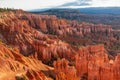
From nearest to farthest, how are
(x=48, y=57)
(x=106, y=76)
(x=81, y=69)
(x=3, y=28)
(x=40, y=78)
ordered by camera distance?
1. (x=40, y=78)
2. (x=106, y=76)
3. (x=81, y=69)
4. (x=48, y=57)
5. (x=3, y=28)

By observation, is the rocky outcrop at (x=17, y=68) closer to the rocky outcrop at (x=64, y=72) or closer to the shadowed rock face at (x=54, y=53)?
the shadowed rock face at (x=54, y=53)

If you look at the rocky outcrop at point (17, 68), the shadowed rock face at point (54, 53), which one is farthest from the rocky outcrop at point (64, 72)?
the rocky outcrop at point (17, 68)

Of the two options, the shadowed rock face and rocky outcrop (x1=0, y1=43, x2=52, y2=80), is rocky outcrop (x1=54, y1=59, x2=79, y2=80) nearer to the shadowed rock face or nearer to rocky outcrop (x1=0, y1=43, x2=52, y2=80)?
the shadowed rock face

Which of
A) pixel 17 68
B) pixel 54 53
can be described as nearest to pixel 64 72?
pixel 17 68

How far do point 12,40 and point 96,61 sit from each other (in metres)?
35.5

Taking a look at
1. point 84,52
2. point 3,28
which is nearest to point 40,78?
point 84,52

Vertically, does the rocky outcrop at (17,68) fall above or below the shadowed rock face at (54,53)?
above

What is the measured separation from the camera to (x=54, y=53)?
96.5 m

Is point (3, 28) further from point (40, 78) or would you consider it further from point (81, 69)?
point (40, 78)

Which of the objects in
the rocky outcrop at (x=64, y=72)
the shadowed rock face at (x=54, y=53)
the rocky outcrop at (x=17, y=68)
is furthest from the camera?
the shadowed rock face at (x=54, y=53)

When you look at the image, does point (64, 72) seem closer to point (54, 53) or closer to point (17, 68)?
point (17, 68)

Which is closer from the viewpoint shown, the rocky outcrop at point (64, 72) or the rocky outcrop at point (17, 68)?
the rocky outcrop at point (17, 68)

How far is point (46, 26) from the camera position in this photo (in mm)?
157000

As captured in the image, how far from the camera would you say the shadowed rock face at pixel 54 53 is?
66500mm
